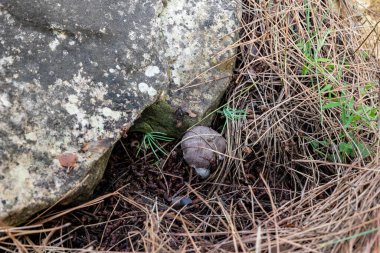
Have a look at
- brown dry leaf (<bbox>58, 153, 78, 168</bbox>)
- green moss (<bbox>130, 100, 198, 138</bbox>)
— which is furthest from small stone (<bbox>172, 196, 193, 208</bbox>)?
brown dry leaf (<bbox>58, 153, 78, 168</bbox>)

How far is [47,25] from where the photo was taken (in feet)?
7.29

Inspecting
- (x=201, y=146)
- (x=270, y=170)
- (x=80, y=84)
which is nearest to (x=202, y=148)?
(x=201, y=146)

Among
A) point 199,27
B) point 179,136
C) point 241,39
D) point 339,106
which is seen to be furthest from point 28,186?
point 339,106

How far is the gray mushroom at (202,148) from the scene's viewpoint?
7.82ft

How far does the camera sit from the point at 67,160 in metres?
2.08

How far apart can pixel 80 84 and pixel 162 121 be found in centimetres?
48

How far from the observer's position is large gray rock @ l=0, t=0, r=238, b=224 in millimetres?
→ 2037

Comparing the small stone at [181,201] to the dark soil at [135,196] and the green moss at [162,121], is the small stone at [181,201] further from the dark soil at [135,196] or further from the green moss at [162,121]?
the green moss at [162,121]

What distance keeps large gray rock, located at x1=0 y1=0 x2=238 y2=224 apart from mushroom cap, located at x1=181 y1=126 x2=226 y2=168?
0.09 m

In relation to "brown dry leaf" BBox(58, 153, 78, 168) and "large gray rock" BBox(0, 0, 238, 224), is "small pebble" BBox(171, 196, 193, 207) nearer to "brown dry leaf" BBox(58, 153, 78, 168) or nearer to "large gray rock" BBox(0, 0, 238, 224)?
"large gray rock" BBox(0, 0, 238, 224)

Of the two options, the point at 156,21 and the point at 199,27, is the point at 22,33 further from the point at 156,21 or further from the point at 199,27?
the point at 199,27

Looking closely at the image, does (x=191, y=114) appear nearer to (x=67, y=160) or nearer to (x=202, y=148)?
(x=202, y=148)

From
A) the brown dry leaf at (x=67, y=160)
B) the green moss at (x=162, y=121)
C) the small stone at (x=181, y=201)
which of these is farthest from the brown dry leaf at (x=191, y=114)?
the brown dry leaf at (x=67, y=160)

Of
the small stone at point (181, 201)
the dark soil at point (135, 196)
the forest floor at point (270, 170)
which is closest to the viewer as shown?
the forest floor at point (270, 170)
